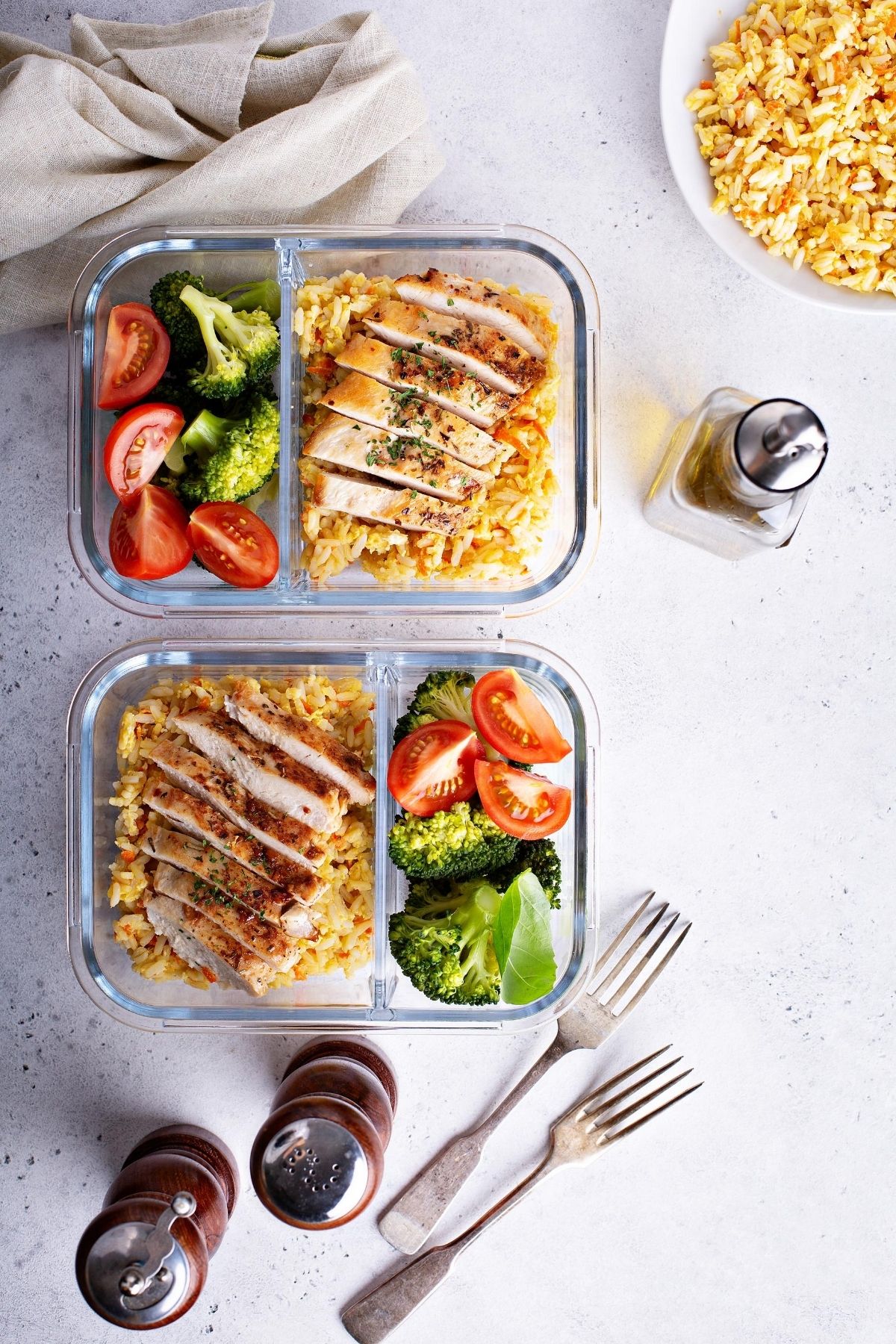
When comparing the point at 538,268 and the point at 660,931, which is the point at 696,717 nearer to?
the point at 660,931

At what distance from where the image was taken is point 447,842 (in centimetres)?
223

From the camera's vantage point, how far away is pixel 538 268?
2424 millimetres

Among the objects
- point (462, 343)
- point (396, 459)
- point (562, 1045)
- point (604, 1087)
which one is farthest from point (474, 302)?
point (604, 1087)

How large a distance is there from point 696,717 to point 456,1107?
1.34 metres

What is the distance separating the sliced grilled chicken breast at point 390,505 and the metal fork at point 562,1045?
4.17 ft

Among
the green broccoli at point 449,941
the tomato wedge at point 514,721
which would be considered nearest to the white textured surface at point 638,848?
the tomato wedge at point 514,721

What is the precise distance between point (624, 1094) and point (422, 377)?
6.74ft

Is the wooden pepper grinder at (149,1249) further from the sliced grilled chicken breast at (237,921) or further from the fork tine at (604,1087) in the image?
the fork tine at (604,1087)

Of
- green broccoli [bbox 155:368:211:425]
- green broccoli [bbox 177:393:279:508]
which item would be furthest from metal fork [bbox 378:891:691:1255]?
green broccoli [bbox 155:368:211:425]

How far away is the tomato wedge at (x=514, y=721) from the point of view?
2.26 metres

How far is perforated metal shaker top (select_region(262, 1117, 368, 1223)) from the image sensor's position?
2.18 meters

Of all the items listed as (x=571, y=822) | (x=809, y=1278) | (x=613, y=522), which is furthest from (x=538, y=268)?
(x=809, y=1278)

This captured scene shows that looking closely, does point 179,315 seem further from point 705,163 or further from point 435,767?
point 705,163

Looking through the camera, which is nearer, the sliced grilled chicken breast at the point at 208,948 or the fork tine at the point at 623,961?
the sliced grilled chicken breast at the point at 208,948
